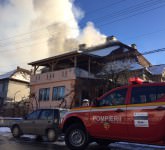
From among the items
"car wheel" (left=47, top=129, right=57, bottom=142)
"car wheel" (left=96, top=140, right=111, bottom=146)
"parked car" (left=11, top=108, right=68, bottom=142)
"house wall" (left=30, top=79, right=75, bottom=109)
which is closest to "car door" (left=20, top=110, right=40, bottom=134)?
"parked car" (left=11, top=108, right=68, bottom=142)

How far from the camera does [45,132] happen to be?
1417 centimetres

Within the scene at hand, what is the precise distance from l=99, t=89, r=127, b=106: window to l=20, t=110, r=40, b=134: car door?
19.7ft

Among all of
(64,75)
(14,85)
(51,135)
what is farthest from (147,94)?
(14,85)

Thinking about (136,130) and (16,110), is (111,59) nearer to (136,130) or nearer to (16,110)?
(16,110)

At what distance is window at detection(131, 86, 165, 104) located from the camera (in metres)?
8.62

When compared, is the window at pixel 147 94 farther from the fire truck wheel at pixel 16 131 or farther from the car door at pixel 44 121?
the fire truck wheel at pixel 16 131

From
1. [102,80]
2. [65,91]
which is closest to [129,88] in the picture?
[102,80]

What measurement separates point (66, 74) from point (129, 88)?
23.2 metres

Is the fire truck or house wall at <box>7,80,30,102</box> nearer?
the fire truck

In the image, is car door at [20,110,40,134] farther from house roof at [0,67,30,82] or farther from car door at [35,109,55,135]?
house roof at [0,67,30,82]

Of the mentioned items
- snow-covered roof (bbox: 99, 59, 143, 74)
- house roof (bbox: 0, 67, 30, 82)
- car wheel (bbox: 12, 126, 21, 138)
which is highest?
house roof (bbox: 0, 67, 30, 82)

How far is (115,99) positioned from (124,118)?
2.49ft

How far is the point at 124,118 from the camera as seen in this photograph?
29.7 ft

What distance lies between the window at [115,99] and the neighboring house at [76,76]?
64.3 ft
